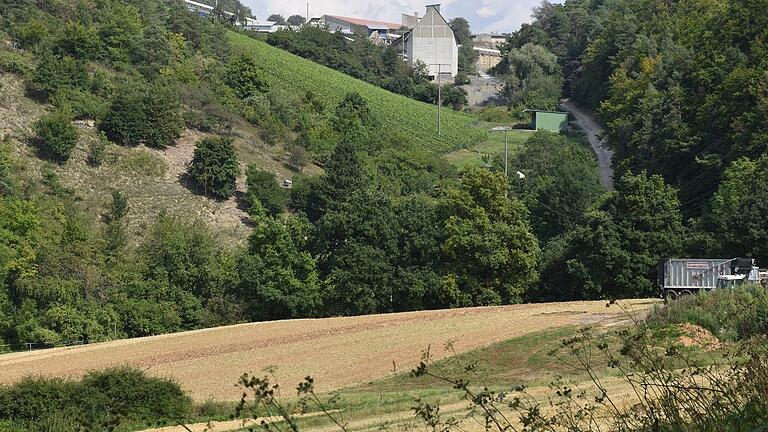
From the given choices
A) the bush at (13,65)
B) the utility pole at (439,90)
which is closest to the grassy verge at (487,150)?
the utility pole at (439,90)

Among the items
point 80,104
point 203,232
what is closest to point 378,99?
point 80,104

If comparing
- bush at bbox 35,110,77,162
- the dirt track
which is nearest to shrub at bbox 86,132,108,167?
bush at bbox 35,110,77,162

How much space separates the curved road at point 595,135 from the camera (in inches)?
3728

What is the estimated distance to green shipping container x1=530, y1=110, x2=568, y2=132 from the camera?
11612cm

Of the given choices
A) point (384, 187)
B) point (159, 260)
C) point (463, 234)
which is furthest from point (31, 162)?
point (463, 234)

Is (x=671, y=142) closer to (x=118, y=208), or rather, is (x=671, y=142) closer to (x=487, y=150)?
(x=487, y=150)

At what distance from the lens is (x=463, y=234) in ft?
201

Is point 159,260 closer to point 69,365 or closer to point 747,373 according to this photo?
point 69,365

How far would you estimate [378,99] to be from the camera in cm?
12069

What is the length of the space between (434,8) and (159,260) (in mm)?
97390

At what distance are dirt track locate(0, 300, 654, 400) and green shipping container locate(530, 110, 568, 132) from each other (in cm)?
6614

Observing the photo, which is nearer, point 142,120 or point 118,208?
point 118,208

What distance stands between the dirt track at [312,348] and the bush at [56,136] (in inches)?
1165

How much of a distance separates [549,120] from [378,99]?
18.8m
